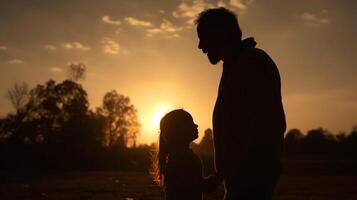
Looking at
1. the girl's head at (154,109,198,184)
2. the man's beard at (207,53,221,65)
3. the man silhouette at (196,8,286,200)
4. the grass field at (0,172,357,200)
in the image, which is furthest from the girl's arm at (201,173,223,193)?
the grass field at (0,172,357,200)

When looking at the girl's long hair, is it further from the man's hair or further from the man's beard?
the man's hair

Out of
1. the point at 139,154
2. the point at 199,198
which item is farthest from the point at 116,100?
the point at 199,198

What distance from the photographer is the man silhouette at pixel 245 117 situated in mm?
3627

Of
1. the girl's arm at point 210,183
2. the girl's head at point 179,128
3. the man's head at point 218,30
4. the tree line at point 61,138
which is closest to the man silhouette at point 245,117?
the man's head at point 218,30

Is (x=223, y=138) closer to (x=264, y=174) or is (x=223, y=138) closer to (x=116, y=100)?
(x=264, y=174)

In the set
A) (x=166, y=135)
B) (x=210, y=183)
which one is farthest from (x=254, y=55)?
(x=166, y=135)

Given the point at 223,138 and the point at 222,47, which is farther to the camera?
the point at 222,47

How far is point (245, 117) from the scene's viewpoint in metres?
3.77

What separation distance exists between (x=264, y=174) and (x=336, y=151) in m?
105

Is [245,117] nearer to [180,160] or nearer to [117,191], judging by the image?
[180,160]

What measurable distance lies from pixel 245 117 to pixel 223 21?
3.11 ft

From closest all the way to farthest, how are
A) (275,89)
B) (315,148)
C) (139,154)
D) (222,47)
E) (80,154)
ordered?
(275,89)
(222,47)
(80,154)
(139,154)
(315,148)

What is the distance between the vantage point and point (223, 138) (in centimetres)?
389

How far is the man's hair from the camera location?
414 cm
